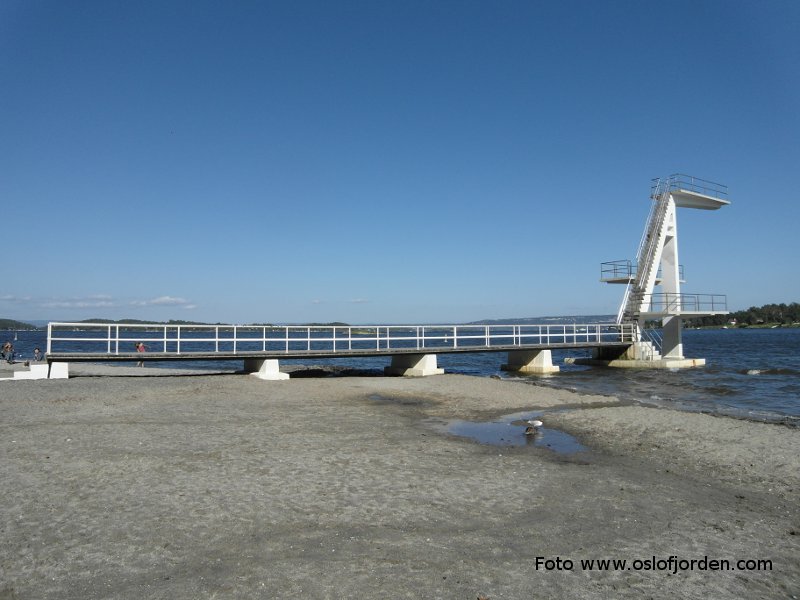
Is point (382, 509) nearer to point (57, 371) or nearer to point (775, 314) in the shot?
point (57, 371)

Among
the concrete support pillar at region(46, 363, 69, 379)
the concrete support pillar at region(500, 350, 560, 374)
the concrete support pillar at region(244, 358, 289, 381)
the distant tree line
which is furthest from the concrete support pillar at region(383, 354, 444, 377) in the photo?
the distant tree line

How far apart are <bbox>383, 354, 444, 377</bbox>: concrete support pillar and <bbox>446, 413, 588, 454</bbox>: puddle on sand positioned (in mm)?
10969

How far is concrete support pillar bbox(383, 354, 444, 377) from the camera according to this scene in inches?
971

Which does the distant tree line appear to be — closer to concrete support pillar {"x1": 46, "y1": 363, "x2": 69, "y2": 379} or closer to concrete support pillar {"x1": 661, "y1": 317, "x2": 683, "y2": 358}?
concrete support pillar {"x1": 661, "y1": 317, "x2": 683, "y2": 358}

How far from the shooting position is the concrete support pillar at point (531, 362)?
29581 mm

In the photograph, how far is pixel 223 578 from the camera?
4570mm

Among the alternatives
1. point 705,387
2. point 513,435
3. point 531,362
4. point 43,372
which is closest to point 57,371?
point 43,372

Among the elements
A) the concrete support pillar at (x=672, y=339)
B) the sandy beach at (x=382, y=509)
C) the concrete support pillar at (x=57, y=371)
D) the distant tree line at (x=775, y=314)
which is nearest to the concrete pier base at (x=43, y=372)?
the concrete support pillar at (x=57, y=371)

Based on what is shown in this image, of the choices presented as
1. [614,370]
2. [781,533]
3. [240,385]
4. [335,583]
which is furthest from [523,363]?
[335,583]

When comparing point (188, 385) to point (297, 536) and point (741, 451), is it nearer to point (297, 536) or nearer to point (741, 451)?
point (297, 536)

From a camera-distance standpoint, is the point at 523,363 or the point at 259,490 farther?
the point at 523,363

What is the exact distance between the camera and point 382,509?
6.43 metres

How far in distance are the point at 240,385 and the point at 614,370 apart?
21.2m

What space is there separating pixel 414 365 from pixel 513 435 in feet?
43.9
